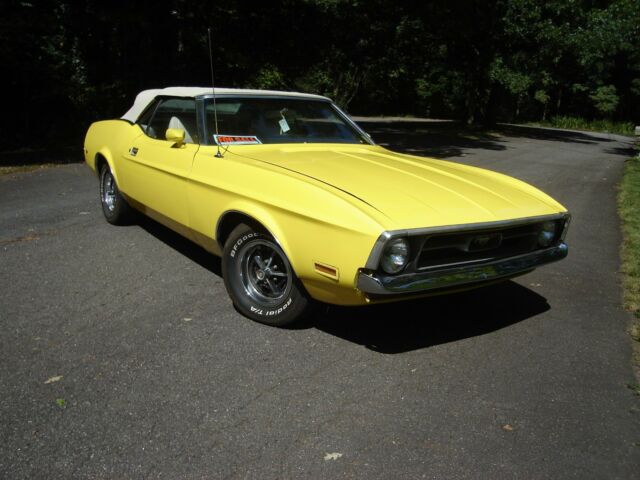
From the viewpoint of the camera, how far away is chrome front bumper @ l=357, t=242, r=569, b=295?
8.80 feet

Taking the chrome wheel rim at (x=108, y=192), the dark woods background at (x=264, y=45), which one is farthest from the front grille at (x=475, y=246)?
the dark woods background at (x=264, y=45)

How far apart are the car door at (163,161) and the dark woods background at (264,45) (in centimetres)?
675

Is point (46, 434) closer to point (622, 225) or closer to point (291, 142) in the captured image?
Result: point (291, 142)

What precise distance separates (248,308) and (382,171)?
49.0 inches

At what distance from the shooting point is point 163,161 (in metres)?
4.16

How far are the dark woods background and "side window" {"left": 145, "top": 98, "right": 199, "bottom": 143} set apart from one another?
667cm

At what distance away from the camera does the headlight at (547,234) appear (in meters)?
3.43

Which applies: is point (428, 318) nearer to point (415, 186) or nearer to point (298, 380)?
point (415, 186)

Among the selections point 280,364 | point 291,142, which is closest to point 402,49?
point 291,142

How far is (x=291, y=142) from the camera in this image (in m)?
4.09

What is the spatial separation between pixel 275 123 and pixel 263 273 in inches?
52.9

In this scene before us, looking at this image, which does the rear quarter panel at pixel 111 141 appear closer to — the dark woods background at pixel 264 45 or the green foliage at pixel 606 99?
the dark woods background at pixel 264 45

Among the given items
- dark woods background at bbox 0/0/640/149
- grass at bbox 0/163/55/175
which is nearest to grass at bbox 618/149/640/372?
dark woods background at bbox 0/0/640/149

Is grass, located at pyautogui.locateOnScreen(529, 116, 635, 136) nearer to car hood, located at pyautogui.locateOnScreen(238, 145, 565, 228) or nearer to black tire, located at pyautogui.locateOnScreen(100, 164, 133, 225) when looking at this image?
car hood, located at pyautogui.locateOnScreen(238, 145, 565, 228)
